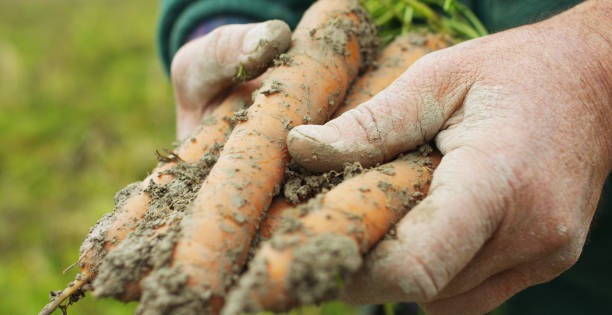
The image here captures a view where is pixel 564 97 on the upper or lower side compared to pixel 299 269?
lower

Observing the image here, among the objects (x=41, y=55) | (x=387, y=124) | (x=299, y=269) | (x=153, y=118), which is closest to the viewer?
(x=299, y=269)

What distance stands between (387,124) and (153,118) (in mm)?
2950

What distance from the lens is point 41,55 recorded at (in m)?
4.58

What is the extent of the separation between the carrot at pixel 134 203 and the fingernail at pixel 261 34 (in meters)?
0.18

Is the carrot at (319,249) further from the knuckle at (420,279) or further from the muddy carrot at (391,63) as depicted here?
the muddy carrot at (391,63)

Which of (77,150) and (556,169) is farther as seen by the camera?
(77,150)

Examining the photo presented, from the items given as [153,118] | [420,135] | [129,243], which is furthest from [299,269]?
[153,118]

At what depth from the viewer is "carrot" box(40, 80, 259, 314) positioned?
0.97 metres

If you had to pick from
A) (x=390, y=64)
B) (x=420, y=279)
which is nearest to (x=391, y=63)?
(x=390, y=64)

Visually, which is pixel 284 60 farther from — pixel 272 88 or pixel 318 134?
pixel 318 134

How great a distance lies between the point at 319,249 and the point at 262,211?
0.93 feet

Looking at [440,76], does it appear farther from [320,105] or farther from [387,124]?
[320,105]

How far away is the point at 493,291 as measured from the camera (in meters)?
1.14

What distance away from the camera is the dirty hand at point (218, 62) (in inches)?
52.2
